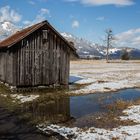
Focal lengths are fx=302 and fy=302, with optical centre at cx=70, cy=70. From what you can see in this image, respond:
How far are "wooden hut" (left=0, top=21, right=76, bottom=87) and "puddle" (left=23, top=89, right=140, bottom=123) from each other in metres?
4.31

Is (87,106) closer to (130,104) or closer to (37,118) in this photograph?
(130,104)

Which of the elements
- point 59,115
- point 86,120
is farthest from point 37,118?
point 86,120

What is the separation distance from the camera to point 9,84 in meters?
29.8

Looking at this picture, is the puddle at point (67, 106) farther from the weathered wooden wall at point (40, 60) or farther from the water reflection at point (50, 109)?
the weathered wooden wall at point (40, 60)

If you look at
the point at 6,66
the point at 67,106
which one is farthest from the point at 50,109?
the point at 6,66

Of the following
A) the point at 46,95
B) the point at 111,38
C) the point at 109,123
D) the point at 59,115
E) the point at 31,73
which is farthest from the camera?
the point at 111,38

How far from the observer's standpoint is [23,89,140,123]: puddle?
18620mm

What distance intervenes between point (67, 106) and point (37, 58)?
8809 mm

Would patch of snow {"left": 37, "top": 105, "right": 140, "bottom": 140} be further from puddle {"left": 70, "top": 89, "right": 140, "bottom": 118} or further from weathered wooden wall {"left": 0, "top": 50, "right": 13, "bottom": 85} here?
weathered wooden wall {"left": 0, "top": 50, "right": 13, "bottom": 85}

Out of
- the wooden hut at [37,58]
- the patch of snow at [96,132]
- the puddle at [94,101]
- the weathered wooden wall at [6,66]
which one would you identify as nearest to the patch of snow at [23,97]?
the wooden hut at [37,58]

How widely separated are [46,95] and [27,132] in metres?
10.9

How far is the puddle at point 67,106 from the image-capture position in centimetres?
1862

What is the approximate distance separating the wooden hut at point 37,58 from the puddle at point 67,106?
170 inches

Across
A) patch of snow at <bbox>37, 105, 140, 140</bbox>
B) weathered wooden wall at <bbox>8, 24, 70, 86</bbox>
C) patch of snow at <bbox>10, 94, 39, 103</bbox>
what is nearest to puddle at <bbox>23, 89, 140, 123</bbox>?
patch of snow at <bbox>10, 94, 39, 103</bbox>
